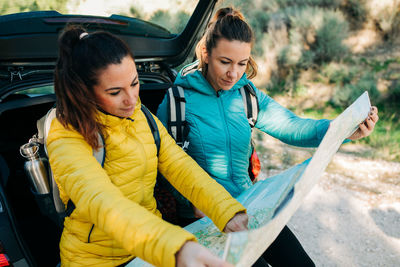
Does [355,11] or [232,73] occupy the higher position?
[355,11]

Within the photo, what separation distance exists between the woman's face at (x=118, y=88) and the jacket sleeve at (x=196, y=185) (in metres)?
0.27

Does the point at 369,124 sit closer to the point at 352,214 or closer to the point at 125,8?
the point at 352,214

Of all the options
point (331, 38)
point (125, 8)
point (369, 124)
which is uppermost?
point (331, 38)

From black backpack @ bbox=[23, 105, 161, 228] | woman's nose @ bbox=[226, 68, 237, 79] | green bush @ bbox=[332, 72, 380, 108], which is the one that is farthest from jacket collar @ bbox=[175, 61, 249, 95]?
green bush @ bbox=[332, 72, 380, 108]

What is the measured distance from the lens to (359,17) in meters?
8.09

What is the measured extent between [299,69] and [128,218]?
746 centimetres

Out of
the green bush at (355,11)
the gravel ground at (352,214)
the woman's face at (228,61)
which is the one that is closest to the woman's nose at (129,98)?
the woman's face at (228,61)

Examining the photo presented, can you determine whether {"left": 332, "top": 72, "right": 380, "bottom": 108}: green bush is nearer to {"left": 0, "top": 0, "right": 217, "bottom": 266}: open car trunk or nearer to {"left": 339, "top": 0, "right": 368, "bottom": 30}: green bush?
{"left": 339, "top": 0, "right": 368, "bottom": 30}: green bush

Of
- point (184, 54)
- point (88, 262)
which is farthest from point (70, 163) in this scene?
point (184, 54)

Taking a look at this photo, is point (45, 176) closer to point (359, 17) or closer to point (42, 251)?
point (42, 251)

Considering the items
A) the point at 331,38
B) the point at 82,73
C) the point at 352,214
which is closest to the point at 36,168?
the point at 82,73

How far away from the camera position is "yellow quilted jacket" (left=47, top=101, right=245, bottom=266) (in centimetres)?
79

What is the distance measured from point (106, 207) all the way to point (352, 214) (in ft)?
9.85

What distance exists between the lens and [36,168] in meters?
1.37
